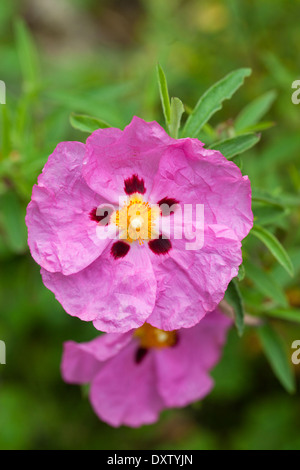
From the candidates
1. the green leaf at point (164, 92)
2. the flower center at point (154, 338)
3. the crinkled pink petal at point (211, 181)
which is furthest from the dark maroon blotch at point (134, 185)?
the flower center at point (154, 338)

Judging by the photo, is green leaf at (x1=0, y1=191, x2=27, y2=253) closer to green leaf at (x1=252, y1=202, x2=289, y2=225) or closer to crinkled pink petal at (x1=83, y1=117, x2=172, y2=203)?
crinkled pink petal at (x1=83, y1=117, x2=172, y2=203)

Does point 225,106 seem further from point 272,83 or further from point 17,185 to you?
point 17,185

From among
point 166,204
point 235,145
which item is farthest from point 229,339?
point 235,145

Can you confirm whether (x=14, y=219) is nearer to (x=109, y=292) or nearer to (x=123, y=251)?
(x=123, y=251)

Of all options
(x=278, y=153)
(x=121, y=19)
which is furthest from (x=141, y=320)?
(x=121, y=19)

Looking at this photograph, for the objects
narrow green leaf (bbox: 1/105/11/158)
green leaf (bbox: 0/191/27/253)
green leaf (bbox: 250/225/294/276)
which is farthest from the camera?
green leaf (bbox: 0/191/27/253)

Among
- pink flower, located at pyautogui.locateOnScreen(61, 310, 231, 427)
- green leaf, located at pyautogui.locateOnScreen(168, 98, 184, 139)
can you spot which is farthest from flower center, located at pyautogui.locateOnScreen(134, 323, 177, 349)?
green leaf, located at pyautogui.locateOnScreen(168, 98, 184, 139)
